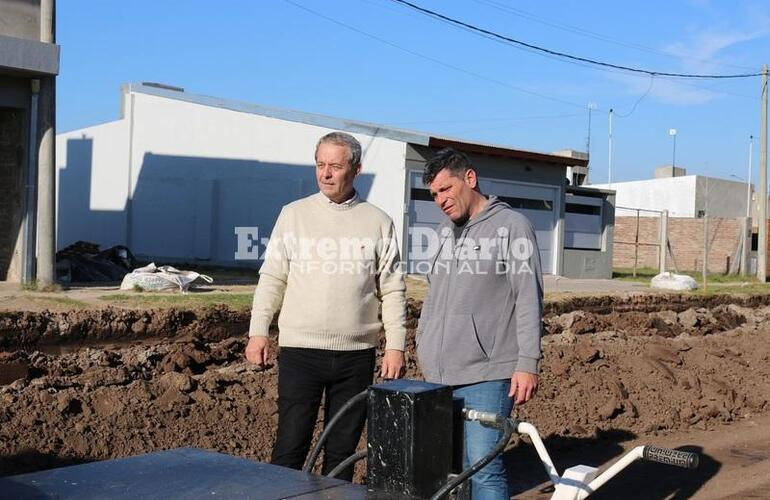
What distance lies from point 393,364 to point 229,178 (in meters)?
18.1

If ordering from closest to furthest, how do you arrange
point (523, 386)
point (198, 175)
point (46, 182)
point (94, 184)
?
point (523, 386)
point (46, 182)
point (198, 175)
point (94, 184)

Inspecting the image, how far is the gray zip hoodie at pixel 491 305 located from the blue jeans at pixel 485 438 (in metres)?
0.05

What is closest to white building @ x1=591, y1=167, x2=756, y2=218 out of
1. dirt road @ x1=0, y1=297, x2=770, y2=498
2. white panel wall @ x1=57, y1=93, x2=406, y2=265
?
white panel wall @ x1=57, y1=93, x2=406, y2=265

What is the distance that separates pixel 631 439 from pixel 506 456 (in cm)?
142

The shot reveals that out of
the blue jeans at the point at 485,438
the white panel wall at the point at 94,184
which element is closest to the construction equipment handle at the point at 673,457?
the blue jeans at the point at 485,438

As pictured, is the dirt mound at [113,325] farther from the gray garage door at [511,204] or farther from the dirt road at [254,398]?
the gray garage door at [511,204]

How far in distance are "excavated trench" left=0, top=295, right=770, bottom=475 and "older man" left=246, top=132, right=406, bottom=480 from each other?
2.27 m

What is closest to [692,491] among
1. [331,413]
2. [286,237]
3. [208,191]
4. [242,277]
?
[331,413]

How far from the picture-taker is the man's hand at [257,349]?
405 cm

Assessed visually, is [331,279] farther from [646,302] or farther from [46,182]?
[646,302]

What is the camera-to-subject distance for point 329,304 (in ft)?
13.1

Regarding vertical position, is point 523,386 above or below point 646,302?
above

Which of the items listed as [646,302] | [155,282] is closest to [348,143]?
[155,282]

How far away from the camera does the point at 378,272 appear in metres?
4.16
